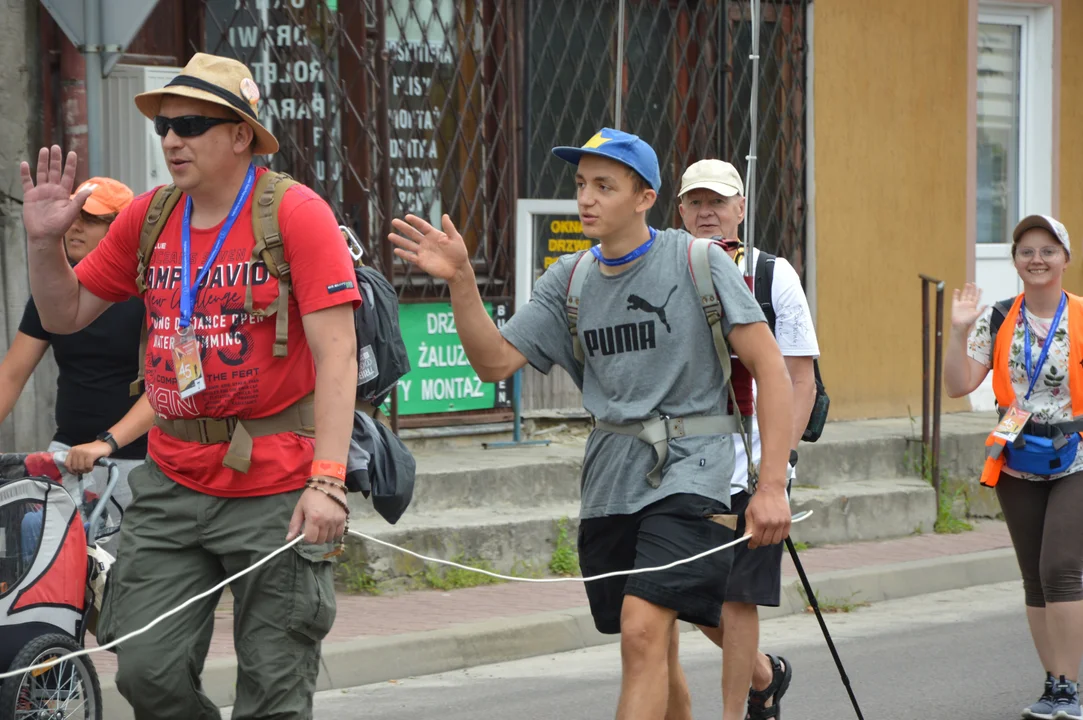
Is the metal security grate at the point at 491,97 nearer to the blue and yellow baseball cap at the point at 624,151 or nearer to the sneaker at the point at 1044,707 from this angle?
the sneaker at the point at 1044,707

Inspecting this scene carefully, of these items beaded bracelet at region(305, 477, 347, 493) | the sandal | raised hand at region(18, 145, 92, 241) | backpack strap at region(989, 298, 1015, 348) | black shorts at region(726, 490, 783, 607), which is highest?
raised hand at region(18, 145, 92, 241)

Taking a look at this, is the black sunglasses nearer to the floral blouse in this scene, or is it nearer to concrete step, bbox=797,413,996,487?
the floral blouse

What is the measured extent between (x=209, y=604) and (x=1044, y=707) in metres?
3.61

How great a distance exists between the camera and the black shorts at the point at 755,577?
5.49 m

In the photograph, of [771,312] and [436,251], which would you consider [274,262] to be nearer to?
[436,251]

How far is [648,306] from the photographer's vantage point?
184 inches

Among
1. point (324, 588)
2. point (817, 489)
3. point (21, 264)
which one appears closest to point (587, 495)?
point (324, 588)

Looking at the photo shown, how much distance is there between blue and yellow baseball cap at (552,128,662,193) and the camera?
465 centimetres

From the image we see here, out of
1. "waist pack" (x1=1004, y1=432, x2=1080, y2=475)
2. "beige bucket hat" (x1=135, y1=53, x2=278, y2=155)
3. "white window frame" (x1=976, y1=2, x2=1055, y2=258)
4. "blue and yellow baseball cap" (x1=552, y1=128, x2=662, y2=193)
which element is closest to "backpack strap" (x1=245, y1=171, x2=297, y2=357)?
"beige bucket hat" (x1=135, y1=53, x2=278, y2=155)

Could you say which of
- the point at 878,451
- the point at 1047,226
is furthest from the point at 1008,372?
the point at 878,451

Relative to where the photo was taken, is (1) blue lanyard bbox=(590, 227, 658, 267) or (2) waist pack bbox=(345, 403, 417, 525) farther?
(1) blue lanyard bbox=(590, 227, 658, 267)

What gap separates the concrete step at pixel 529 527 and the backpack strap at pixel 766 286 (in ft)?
10.9

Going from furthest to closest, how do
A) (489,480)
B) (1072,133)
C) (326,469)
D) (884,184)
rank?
(1072,133) → (884,184) → (489,480) → (326,469)

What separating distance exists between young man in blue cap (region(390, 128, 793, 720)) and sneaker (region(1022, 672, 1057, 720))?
226cm
